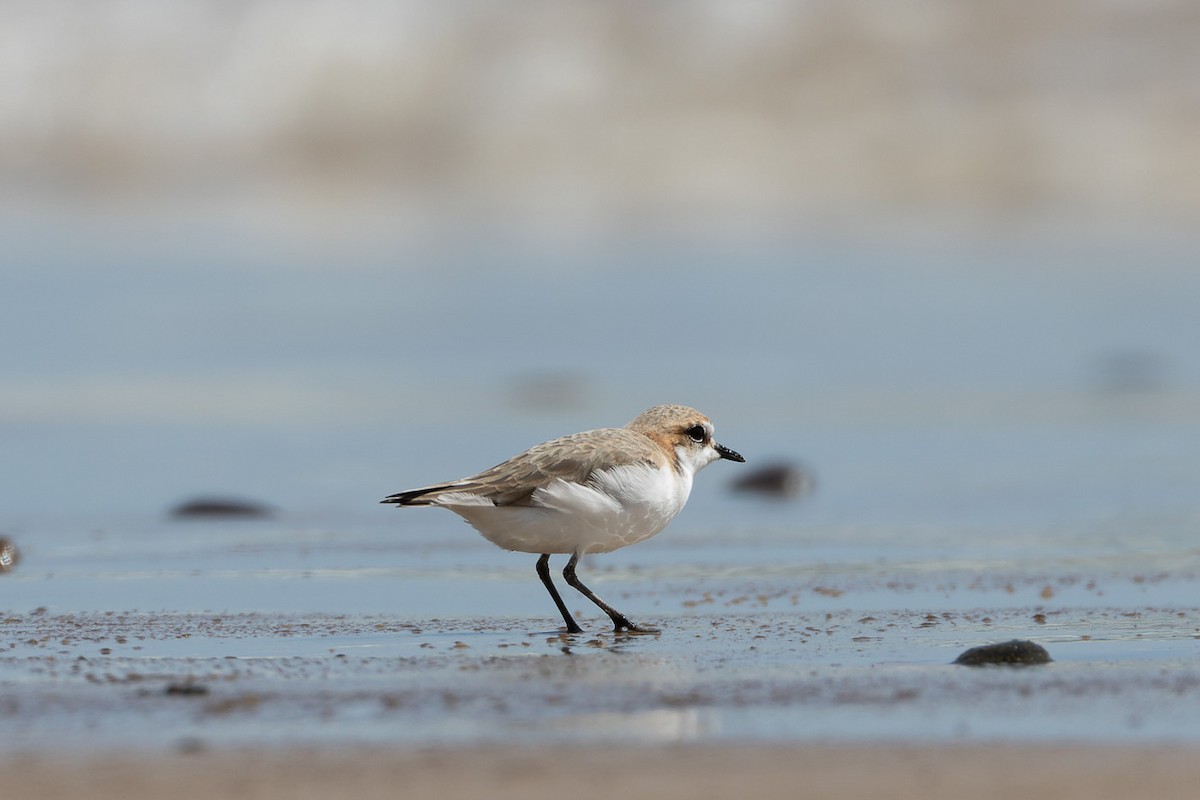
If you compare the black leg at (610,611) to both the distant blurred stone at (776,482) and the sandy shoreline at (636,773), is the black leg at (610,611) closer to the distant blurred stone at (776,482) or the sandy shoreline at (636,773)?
the sandy shoreline at (636,773)

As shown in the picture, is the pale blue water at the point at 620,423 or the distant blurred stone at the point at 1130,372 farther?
the distant blurred stone at the point at 1130,372

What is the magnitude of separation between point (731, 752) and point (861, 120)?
1541 inches

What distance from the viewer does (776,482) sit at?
491 inches

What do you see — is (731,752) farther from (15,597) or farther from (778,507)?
(778,507)

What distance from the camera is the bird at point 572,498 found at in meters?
7.75

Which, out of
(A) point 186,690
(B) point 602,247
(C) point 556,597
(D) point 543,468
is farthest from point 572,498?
(B) point 602,247

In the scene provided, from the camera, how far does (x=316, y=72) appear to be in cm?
4569

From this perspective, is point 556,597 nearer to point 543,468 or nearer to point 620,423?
point 543,468

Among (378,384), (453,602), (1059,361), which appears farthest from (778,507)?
(1059,361)

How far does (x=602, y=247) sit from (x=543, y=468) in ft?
86.1

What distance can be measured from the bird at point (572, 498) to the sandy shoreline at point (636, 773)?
251 centimetres

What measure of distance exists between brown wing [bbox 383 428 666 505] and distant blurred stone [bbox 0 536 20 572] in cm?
278

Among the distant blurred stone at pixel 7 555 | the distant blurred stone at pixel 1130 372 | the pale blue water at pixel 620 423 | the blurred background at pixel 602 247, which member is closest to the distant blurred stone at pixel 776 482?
the pale blue water at pixel 620 423

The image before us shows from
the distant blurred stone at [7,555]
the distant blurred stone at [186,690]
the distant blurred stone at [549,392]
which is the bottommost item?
the distant blurred stone at [186,690]
